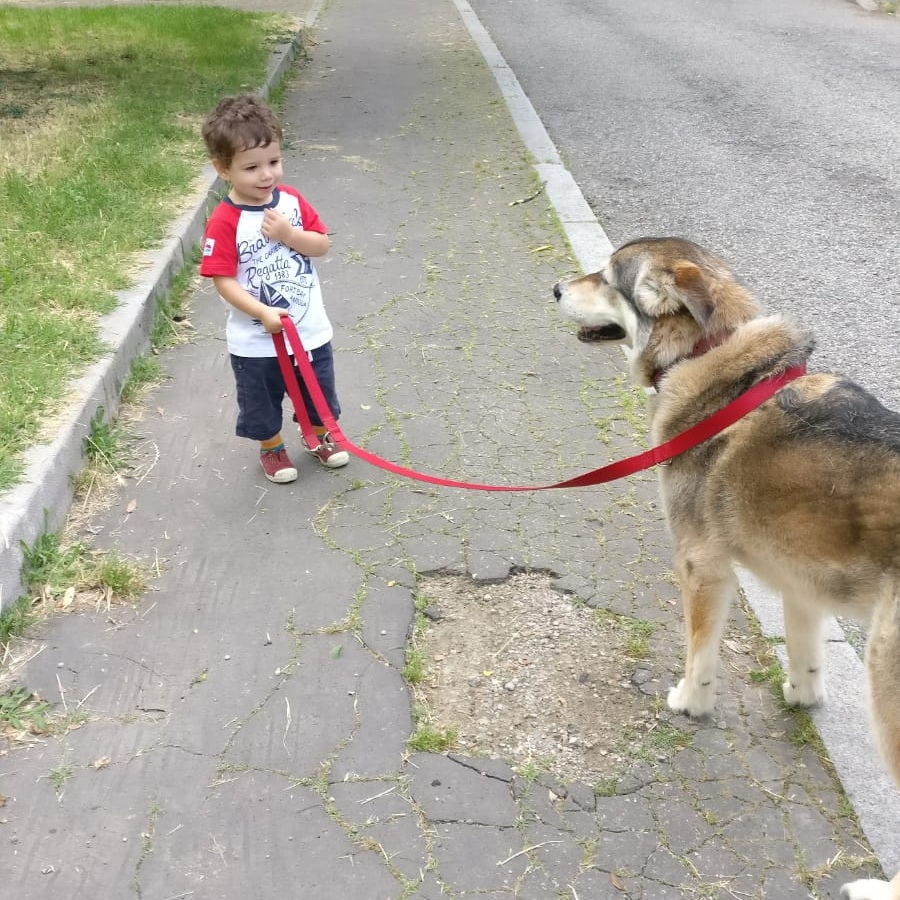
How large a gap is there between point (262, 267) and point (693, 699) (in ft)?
7.75

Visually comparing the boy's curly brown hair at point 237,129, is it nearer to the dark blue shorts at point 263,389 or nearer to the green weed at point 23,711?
the dark blue shorts at point 263,389

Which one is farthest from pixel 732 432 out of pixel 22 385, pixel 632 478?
pixel 22 385

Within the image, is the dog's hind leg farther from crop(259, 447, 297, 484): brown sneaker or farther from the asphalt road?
crop(259, 447, 297, 484): brown sneaker

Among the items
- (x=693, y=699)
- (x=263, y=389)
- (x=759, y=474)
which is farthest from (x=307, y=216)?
(x=693, y=699)

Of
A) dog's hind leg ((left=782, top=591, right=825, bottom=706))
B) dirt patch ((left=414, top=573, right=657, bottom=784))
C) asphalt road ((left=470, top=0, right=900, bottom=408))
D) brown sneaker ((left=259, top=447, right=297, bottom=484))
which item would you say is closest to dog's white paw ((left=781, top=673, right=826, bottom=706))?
dog's hind leg ((left=782, top=591, right=825, bottom=706))

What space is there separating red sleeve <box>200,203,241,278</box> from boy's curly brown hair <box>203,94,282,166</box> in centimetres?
20

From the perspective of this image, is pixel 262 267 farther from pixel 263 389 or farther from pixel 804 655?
pixel 804 655

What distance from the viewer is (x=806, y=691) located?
9.56 feet

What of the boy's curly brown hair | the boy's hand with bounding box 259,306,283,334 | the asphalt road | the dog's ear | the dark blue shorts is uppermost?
the boy's curly brown hair

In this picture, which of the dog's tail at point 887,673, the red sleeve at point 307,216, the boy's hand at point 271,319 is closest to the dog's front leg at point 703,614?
the dog's tail at point 887,673

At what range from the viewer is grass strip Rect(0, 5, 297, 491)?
14.6 ft

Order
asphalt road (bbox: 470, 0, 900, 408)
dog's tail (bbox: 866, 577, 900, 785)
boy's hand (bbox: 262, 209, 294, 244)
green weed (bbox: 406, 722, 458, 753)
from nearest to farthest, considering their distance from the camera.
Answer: dog's tail (bbox: 866, 577, 900, 785), green weed (bbox: 406, 722, 458, 753), boy's hand (bbox: 262, 209, 294, 244), asphalt road (bbox: 470, 0, 900, 408)

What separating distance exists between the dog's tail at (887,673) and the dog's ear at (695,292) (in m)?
0.99

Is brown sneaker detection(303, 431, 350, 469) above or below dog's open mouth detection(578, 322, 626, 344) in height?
below
